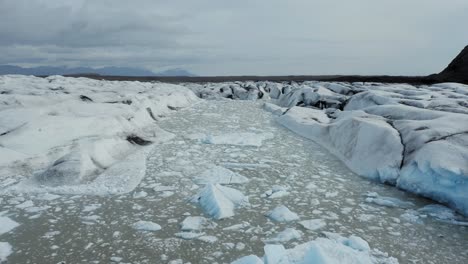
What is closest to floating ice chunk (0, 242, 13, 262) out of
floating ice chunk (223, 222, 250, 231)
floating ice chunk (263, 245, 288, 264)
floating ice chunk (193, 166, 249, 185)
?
floating ice chunk (223, 222, 250, 231)

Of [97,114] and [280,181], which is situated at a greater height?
[97,114]

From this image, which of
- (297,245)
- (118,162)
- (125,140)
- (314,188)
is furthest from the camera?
(125,140)

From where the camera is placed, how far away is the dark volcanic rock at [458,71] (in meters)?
19.0

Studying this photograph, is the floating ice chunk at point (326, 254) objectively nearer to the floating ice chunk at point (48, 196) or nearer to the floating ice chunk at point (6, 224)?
the floating ice chunk at point (6, 224)

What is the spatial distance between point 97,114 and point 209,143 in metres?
2.15

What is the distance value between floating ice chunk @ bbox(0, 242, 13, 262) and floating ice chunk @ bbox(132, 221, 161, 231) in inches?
34.9

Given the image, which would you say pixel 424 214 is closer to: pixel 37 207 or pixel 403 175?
pixel 403 175

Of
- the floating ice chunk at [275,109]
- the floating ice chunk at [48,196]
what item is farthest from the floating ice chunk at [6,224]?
the floating ice chunk at [275,109]

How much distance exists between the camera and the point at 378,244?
8.49 ft

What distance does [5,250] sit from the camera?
96.2 inches

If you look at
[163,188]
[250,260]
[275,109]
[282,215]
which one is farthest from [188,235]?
[275,109]

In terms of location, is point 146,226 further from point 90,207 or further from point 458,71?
point 458,71

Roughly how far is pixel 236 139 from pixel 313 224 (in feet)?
11.0

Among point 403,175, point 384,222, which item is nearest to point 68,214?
point 384,222
